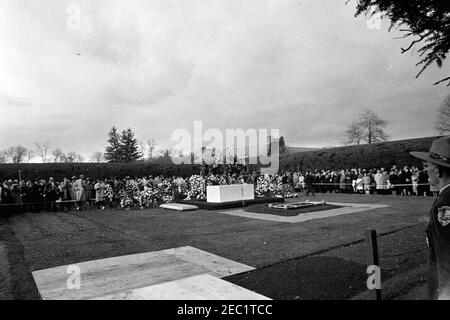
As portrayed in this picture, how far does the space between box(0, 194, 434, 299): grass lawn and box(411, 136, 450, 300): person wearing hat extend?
95.8 inches

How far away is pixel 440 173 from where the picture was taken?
2225mm

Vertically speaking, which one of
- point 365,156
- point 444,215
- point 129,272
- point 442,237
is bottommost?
point 129,272

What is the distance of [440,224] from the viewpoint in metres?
1.95

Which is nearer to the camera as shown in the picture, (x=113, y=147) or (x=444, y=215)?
(x=444, y=215)

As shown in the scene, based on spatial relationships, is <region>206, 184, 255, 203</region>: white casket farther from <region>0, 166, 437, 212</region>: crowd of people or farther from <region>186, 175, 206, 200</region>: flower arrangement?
<region>186, 175, 206, 200</region>: flower arrangement

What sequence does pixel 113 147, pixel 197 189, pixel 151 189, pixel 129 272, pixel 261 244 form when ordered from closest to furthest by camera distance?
pixel 129 272, pixel 261 244, pixel 151 189, pixel 197 189, pixel 113 147

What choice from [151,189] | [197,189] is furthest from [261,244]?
[151,189]

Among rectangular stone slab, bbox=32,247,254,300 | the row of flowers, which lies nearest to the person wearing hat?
rectangular stone slab, bbox=32,247,254,300

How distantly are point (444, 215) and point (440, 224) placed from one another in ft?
0.20

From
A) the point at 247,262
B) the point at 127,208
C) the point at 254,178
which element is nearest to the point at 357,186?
the point at 254,178

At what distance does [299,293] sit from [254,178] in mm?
16900

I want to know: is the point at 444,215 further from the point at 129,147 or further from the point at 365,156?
the point at 129,147

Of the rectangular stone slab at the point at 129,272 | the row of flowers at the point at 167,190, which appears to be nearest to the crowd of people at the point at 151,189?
the row of flowers at the point at 167,190
